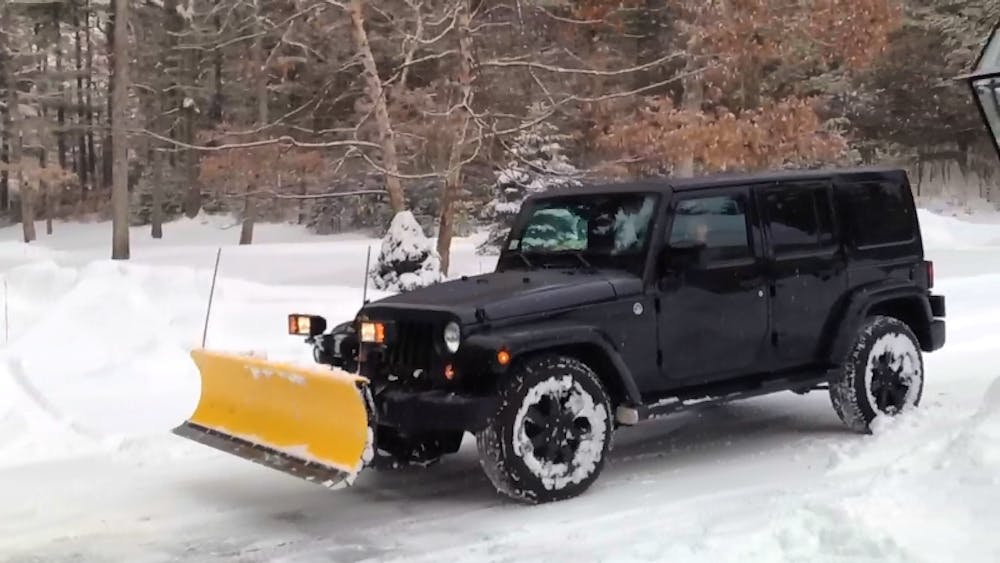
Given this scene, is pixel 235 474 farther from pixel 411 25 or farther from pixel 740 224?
pixel 411 25

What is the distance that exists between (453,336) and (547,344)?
540 mm

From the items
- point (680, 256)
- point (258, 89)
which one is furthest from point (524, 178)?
point (680, 256)

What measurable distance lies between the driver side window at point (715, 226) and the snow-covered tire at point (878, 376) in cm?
119

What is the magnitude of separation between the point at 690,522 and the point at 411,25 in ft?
43.7

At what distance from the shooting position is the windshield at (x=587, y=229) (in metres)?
6.62

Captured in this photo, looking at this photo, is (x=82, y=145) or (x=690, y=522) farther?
(x=82, y=145)

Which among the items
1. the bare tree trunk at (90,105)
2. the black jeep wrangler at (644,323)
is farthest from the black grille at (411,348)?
the bare tree trunk at (90,105)

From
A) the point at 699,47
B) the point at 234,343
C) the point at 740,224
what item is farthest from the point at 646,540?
the point at 699,47

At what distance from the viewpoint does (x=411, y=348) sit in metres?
6.03

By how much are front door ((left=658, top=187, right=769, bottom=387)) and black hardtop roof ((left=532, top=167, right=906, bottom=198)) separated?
0.24ft

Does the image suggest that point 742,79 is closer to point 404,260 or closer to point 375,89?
point 375,89

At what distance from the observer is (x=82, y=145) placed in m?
52.3

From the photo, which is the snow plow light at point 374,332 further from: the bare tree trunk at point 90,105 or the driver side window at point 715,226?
the bare tree trunk at point 90,105

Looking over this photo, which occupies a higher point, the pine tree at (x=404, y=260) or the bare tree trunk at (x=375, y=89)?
the bare tree trunk at (x=375, y=89)
